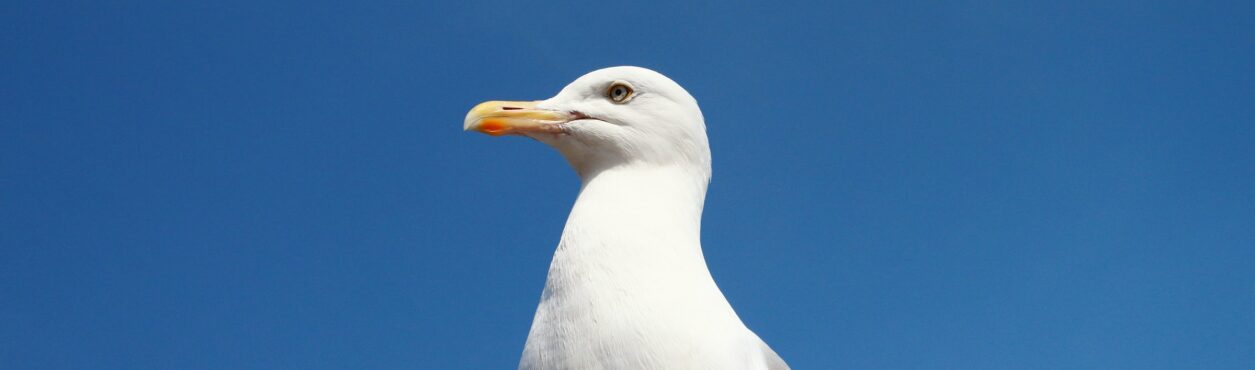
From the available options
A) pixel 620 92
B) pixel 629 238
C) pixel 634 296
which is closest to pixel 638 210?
pixel 629 238

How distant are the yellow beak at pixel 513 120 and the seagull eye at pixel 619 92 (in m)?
0.20

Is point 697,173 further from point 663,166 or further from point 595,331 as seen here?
point 595,331

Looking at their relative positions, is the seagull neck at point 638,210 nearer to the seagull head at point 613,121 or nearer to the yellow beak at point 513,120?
the seagull head at point 613,121

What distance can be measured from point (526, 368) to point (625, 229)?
62 centimetres

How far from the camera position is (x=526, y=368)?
3344 millimetres

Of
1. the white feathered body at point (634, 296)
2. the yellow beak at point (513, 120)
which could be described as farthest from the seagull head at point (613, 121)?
the white feathered body at point (634, 296)

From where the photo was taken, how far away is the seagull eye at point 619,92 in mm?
4070

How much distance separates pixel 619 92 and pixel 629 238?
2.89 feet

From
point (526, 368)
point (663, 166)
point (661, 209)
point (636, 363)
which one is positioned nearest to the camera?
point (636, 363)

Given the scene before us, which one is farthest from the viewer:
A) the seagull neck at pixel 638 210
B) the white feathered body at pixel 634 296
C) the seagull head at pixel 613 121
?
the seagull head at pixel 613 121

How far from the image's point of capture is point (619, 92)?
13.5 feet

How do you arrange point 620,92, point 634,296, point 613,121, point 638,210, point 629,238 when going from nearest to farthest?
point 634,296, point 629,238, point 638,210, point 613,121, point 620,92

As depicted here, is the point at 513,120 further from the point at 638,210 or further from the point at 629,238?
the point at 629,238

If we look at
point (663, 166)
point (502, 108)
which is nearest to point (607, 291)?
point (663, 166)
